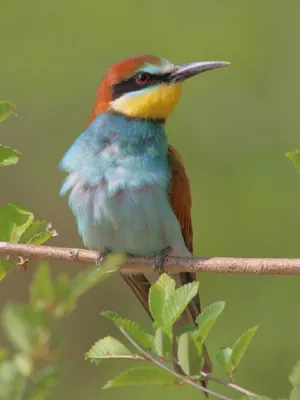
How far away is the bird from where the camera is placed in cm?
279

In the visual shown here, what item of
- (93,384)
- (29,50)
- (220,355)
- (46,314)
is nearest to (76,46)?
(29,50)

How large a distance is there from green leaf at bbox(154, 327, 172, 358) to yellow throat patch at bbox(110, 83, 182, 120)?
1.49 m

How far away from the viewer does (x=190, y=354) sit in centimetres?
151

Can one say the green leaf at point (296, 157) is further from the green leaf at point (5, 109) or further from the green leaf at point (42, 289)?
the green leaf at point (42, 289)

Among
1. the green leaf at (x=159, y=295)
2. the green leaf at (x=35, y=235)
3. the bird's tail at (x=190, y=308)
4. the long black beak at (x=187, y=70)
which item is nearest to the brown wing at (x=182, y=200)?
the bird's tail at (x=190, y=308)

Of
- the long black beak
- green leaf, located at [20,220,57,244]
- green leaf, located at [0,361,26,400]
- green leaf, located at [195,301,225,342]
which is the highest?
the long black beak

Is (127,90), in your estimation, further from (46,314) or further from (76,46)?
(76,46)

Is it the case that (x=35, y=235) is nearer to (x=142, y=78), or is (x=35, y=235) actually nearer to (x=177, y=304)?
(x=177, y=304)

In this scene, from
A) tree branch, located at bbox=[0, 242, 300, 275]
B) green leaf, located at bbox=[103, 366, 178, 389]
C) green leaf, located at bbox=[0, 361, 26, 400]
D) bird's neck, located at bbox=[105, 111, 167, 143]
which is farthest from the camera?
bird's neck, located at bbox=[105, 111, 167, 143]

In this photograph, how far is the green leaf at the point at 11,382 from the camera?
3.64 feet

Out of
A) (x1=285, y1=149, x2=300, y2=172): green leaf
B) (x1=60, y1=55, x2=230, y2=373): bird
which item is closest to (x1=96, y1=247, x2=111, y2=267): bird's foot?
(x1=60, y1=55, x2=230, y2=373): bird

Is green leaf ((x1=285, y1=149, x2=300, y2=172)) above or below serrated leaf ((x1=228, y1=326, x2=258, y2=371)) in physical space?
above

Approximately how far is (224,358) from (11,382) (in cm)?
58

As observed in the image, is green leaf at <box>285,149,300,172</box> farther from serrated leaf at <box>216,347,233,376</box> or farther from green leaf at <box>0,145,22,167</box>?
green leaf at <box>0,145,22,167</box>
